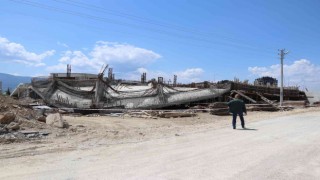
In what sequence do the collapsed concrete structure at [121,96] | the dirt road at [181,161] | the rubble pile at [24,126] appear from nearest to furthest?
the dirt road at [181,161] → the rubble pile at [24,126] → the collapsed concrete structure at [121,96]

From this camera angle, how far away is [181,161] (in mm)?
10062

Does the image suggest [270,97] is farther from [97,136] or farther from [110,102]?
[97,136]

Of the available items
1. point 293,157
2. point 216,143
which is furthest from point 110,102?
point 293,157

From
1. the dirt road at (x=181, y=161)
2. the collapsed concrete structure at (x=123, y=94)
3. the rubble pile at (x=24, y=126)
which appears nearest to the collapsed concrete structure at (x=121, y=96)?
the collapsed concrete structure at (x=123, y=94)

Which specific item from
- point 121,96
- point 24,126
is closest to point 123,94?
point 121,96

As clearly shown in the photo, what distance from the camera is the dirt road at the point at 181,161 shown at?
28.3ft

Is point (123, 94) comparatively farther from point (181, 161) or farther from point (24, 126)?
point (181, 161)

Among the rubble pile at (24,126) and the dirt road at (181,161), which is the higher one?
the rubble pile at (24,126)

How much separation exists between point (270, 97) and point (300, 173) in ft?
161

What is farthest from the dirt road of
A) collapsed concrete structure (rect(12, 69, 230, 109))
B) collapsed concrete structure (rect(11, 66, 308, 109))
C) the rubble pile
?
collapsed concrete structure (rect(11, 66, 308, 109))

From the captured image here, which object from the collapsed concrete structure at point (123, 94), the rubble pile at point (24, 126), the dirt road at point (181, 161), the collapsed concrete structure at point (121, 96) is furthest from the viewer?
the collapsed concrete structure at point (123, 94)

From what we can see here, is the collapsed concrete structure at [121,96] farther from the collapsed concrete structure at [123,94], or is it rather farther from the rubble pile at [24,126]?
the rubble pile at [24,126]

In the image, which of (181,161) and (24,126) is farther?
(24,126)

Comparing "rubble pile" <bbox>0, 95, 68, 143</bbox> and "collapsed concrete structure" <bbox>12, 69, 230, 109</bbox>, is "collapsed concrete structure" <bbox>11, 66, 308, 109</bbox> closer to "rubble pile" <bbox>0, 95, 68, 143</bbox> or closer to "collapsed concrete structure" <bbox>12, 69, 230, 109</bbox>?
"collapsed concrete structure" <bbox>12, 69, 230, 109</bbox>
